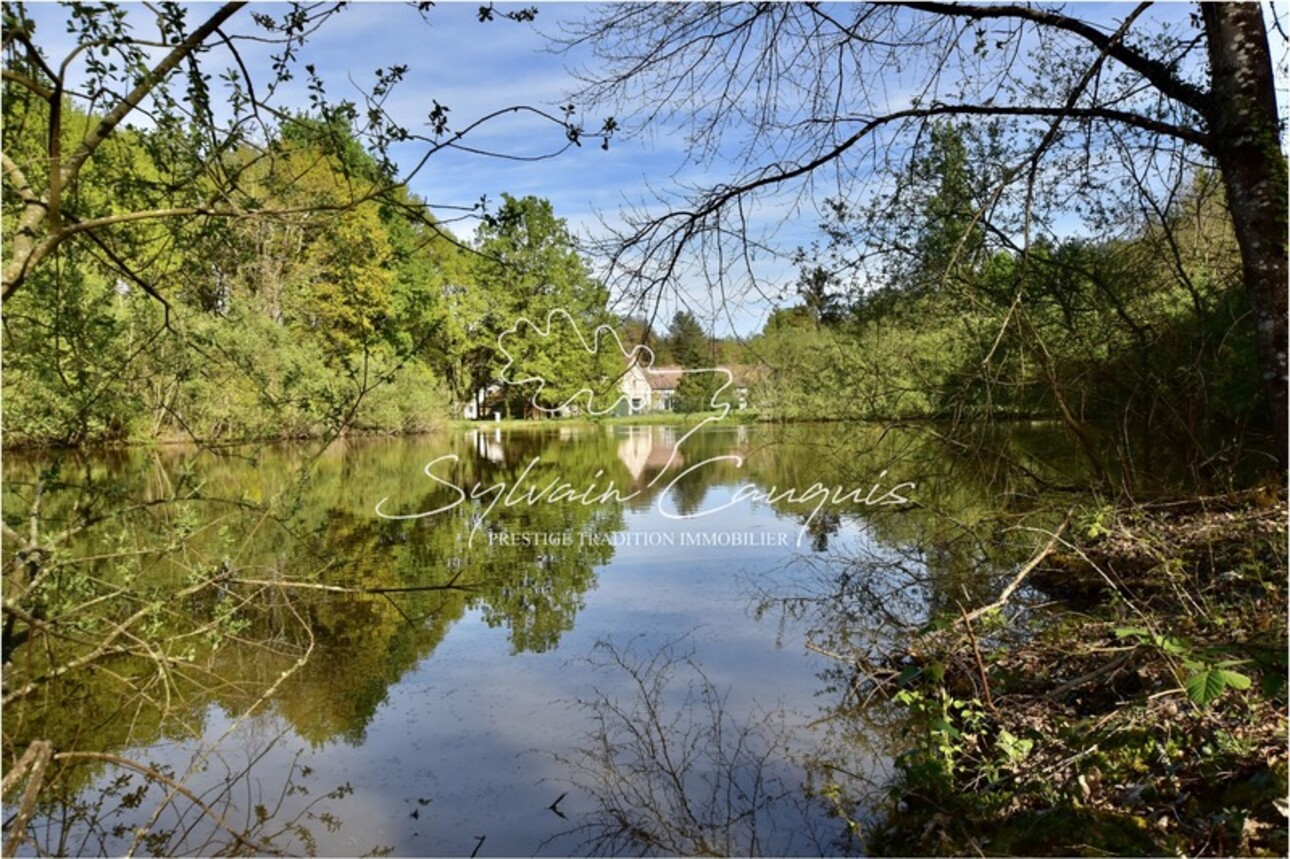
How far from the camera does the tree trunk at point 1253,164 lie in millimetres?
3824

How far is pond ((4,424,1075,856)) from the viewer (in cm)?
348

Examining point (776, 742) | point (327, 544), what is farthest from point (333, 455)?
point (776, 742)

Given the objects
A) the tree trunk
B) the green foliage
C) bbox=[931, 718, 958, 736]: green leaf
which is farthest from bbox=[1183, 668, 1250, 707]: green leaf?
the green foliage

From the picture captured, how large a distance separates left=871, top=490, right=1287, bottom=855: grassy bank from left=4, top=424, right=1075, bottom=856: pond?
1.41 feet

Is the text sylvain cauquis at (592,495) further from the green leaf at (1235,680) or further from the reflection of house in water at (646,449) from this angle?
the green leaf at (1235,680)

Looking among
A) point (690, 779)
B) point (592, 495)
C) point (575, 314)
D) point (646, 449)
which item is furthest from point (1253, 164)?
point (646, 449)

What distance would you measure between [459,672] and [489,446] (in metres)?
19.4

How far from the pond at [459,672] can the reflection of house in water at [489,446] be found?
10408 millimetres

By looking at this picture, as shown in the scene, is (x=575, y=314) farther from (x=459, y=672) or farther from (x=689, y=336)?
(x=459, y=672)

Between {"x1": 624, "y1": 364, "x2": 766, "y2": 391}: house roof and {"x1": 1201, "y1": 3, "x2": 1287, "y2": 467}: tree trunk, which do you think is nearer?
{"x1": 1201, "y1": 3, "x2": 1287, "y2": 467}: tree trunk

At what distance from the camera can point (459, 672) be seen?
5.57m

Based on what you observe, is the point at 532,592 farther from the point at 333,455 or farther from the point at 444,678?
the point at 333,455

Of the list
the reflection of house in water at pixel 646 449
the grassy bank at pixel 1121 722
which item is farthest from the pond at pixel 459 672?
the reflection of house in water at pixel 646 449

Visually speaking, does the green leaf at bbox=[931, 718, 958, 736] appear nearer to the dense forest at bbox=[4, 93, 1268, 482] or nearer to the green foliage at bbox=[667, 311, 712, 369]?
the dense forest at bbox=[4, 93, 1268, 482]
